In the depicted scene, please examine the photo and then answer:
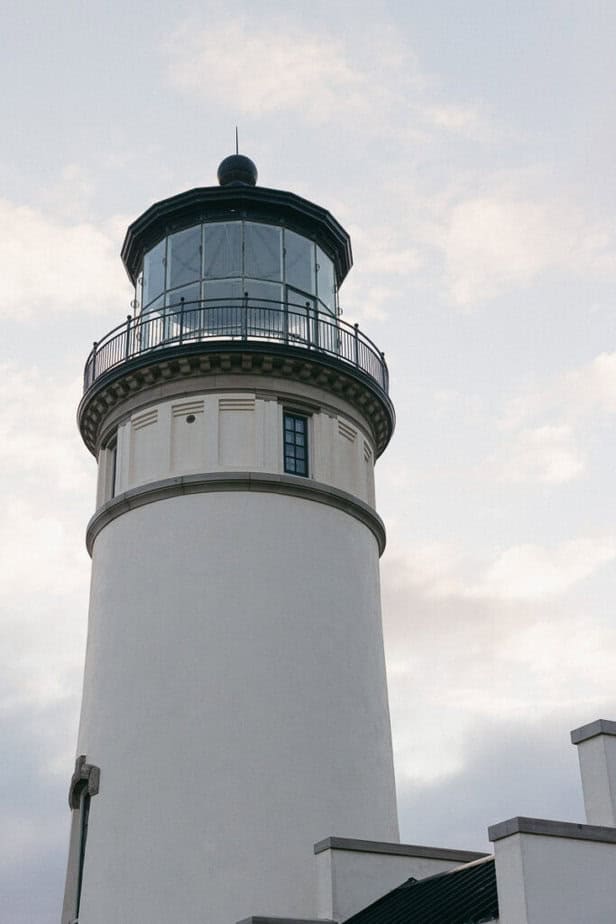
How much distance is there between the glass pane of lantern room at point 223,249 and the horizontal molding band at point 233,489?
4.84m

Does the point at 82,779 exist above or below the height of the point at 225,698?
below

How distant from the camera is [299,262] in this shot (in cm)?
2675

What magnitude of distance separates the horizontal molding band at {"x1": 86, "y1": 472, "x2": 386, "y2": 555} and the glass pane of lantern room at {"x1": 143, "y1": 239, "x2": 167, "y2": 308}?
4.87m

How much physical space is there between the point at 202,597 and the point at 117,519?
9.63 feet

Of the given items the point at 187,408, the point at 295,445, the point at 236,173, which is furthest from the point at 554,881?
the point at 236,173

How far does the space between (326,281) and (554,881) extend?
1587 centimetres

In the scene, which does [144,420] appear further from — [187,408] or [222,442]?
[222,442]

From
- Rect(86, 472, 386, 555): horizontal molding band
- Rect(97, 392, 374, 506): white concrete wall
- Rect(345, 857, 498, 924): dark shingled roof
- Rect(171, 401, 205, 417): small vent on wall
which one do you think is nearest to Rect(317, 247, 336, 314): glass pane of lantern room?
Rect(97, 392, 374, 506): white concrete wall

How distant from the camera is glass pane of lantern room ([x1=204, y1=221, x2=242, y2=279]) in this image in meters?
26.0

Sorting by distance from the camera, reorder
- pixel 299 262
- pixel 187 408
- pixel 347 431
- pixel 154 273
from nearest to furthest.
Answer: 1. pixel 187 408
2. pixel 347 431
3. pixel 299 262
4. pixel 154 273

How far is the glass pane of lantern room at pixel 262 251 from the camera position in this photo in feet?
85.7

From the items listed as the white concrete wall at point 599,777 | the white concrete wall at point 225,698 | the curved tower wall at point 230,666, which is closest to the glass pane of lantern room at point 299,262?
the curved tower wall at point 230,666

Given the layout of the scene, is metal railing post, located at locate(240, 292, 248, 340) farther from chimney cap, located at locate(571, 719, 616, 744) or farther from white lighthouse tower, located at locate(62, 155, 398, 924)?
chimney cap, located at locate(571, 719, 616, 744)

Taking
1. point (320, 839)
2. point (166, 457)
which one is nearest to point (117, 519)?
point (166, 457)
